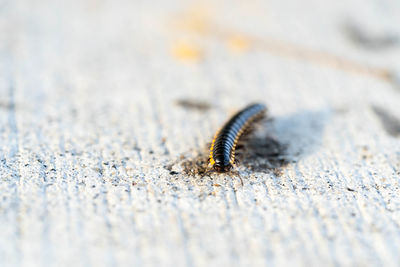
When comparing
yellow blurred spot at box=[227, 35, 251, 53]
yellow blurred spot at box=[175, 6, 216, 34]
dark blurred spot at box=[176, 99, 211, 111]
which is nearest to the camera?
dark blurred spot at box=[176, 99, 211, 111]

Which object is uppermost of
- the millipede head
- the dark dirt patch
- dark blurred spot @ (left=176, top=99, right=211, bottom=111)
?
dark blurred spot @ (left=176, top=99, right=211, bottom=111)

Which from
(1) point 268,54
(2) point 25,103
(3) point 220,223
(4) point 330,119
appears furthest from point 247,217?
(1) point 268,54

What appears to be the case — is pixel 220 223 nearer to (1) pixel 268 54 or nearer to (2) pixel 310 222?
(2) pixel 310 222

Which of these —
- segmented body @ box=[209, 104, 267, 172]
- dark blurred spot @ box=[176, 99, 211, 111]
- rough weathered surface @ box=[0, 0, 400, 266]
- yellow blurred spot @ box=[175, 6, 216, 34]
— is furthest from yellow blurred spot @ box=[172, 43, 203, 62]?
segmented body @ box=[209, 104, 267, 172]

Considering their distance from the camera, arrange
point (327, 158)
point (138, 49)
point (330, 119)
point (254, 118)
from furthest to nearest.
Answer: point (138, 49) < point (330, 119) < point (254, 118) < point (327, 158)

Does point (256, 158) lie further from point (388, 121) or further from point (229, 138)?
point (388, 121)

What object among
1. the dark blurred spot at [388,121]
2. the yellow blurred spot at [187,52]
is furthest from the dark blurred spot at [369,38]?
the yellow blurred spot at [187,52]

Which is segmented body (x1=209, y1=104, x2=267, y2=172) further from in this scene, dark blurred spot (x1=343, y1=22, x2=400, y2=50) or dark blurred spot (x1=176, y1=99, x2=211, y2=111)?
dark blurred spot (x1=343, y1=22, x2=400, y2=50)
